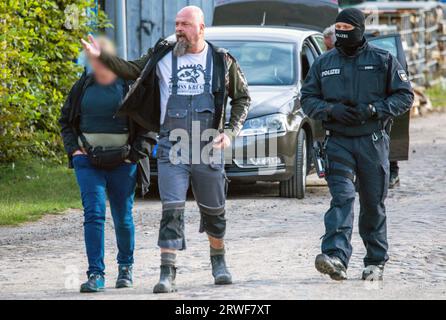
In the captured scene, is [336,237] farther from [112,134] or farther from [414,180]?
[414,180]

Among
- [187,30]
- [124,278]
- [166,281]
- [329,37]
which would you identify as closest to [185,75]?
[187,30]

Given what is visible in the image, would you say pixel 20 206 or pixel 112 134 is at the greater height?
pixel 112 134

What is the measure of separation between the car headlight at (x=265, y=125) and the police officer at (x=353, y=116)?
4.50m

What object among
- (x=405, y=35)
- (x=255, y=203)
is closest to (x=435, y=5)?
(x=405, y=35)

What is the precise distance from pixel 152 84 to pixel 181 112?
278 millimetres

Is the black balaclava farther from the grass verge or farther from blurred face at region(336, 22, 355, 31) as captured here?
the grass verge

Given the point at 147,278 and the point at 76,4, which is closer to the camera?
the point at 147,278

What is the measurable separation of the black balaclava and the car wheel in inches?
196

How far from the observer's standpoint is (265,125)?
13.3 meters

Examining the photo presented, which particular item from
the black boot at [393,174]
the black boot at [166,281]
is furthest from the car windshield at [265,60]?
the black boot at [166,281]

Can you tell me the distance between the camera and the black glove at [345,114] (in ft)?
27.9

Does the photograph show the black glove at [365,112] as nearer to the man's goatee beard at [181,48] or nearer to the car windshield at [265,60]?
the man's goatee beard at [181,48]

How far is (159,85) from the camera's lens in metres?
8.44
